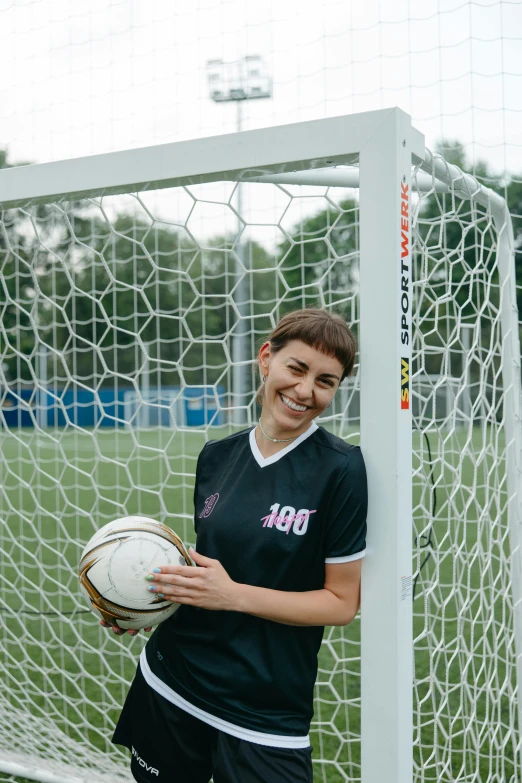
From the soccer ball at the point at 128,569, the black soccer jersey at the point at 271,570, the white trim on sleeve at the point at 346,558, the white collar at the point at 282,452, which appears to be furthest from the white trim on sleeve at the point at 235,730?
the white collar at the point at 282,452

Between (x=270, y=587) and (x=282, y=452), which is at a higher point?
(x=282, y=452)

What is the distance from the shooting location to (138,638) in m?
3.63

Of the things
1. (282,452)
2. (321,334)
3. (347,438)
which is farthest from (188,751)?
(347,438)

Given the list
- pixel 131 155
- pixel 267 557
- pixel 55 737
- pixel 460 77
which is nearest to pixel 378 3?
pixel 460 77

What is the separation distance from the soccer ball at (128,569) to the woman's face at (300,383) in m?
0.34

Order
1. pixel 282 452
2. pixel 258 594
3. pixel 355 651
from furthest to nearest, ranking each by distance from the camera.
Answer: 1. pixel 355 651
2. pixel 282 452
3. pixel 258 594

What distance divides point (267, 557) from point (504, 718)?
213 centimetres

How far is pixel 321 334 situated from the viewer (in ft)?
4.71

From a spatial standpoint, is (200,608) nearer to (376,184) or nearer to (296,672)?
(296,672)

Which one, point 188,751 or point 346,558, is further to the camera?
point 188,751

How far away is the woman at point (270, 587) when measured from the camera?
1386 millimetres

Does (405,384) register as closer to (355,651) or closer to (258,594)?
(258,594)

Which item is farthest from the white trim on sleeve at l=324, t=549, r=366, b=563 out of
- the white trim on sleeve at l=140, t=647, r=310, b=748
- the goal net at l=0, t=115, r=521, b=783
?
the white trim on sleeve at l=140, t=647, r=310, b=748

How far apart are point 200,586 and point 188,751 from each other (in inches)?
15.7
